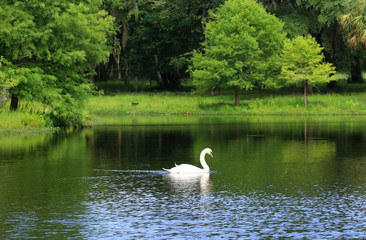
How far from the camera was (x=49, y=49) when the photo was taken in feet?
140

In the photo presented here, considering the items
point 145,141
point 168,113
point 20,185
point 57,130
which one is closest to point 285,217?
point 20,185

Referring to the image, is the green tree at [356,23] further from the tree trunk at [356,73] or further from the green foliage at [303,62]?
the tree trunk at [356,73]

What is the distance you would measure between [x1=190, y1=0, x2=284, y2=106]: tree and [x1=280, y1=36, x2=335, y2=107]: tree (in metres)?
1.46

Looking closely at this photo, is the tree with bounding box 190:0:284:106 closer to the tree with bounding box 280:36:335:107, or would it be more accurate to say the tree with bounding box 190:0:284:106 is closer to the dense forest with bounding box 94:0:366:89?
the tree with bounding box 280:36:335:107

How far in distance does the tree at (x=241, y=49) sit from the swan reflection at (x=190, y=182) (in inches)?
1547

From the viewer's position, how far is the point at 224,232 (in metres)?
13.3

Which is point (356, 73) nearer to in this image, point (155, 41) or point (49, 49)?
point (155, 41)

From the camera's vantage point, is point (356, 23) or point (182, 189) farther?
point (356, 23)

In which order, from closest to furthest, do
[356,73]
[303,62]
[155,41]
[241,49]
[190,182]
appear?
[190,182] → [303,62] → [241,49] → [356,73] → [155,41]

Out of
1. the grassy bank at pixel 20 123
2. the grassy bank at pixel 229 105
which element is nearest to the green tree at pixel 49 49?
the grassy bank at pixel 20 123

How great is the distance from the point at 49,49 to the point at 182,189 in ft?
86.1

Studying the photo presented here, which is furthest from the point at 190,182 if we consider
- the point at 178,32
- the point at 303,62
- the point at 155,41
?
the point at 155,41

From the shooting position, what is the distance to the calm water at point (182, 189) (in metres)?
13.8

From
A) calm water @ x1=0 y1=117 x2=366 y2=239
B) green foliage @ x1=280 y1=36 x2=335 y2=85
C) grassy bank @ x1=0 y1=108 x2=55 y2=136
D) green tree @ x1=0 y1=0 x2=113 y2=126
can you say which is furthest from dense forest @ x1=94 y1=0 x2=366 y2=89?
calm water @ x1=0 y1=117 x2=366 y2=239
